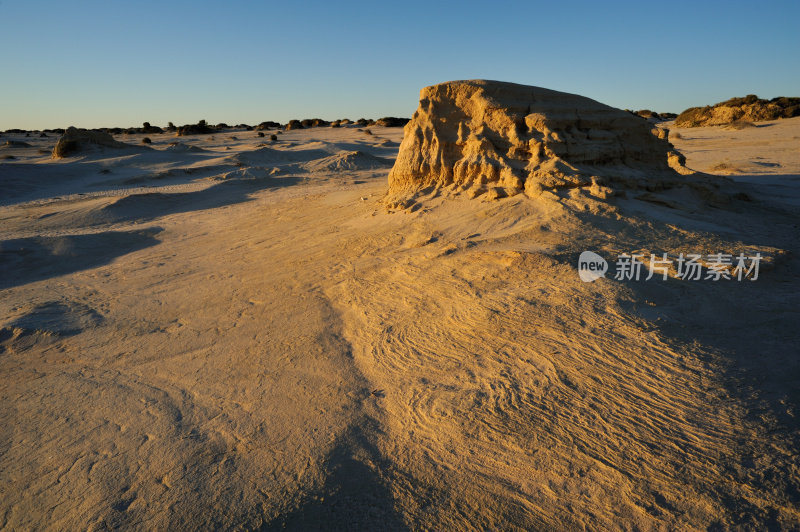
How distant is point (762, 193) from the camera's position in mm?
7445

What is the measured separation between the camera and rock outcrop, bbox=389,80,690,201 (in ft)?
18.4

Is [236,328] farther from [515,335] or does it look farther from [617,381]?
[617,381]

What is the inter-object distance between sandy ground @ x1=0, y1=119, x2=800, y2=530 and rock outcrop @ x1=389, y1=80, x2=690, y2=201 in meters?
0.48

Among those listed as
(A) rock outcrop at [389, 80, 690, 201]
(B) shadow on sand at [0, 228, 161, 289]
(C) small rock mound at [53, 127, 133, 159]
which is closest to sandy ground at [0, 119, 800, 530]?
(B) shadow on sand at [0, 228, 161, 289]

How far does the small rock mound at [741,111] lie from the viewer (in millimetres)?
19562

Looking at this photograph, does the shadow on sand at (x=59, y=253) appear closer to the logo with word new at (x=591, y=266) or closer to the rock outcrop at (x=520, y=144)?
the rock outcrop at (x=520, y=144)

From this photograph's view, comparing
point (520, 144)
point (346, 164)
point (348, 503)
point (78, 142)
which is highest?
point (78, 142)

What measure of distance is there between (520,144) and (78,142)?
59.1ft

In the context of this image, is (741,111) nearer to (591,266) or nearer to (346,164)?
(346,164)

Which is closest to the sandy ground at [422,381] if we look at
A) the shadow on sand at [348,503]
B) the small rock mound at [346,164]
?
the shadow on sand at [348,503]

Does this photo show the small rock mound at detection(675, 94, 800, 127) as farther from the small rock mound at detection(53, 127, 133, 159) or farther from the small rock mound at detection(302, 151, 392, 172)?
the small rock mound at detection(53, 127, 133, 159)

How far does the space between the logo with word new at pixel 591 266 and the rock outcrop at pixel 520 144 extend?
138 cm

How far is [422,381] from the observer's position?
299 centimetres

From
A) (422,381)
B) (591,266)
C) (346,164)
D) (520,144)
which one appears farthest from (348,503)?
(346,164)
